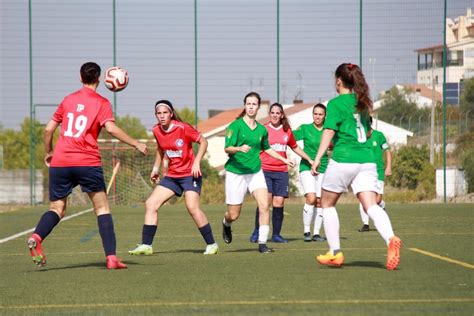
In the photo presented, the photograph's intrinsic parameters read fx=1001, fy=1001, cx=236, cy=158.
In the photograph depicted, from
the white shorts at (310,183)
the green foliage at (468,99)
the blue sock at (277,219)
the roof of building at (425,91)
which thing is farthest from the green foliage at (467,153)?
the blue sock at (277,219)

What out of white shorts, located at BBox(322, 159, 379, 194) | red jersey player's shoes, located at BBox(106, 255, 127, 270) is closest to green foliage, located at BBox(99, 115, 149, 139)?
red jersey player's shoes, located at BBox(106, 255, 127, 270)

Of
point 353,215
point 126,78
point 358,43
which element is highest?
point 358,43

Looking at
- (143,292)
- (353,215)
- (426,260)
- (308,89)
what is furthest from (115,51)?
(143,292)

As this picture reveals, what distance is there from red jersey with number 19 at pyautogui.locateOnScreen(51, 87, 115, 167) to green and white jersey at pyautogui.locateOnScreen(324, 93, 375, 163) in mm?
2068

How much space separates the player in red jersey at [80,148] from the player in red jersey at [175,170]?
1514 millimetres

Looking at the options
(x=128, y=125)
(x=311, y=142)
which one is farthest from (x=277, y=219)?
(x=128, y=125)

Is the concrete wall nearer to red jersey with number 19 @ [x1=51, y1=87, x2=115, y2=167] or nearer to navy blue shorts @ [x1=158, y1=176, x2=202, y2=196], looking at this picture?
navy blue shorts @ [x1=158, y1=176, x2=202, y2=196]

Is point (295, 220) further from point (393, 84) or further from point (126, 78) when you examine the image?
point (393, 84)

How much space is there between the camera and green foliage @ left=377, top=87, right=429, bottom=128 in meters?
34.4

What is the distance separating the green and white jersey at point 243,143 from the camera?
454 inches

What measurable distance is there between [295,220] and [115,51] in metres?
12.9

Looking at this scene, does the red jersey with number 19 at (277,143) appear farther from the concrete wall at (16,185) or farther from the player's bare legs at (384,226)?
the concrete wall at (16,185)

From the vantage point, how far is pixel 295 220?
1825 centimetres

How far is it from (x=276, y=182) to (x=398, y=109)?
23249mm
